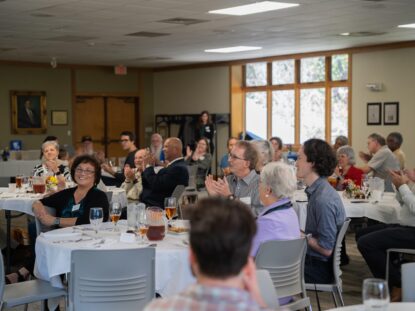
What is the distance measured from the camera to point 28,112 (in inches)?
731

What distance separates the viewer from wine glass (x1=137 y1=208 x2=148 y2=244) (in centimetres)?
447

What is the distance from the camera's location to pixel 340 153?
834 centimetres

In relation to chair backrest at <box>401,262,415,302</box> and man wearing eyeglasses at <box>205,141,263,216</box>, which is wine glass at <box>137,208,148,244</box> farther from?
chair backrest at <box>401,262,415,302</box>

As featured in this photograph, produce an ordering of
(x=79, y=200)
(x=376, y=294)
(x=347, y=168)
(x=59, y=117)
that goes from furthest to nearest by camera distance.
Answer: (x=59, y=117)
(x=347, y=168)
(x=79, y=200)
(x=376, y=294)

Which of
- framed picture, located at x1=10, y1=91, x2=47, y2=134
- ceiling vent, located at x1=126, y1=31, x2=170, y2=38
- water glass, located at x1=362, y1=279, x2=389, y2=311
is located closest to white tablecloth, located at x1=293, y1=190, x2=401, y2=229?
water glass, located at x1=362, y1=279, x2=389, y2=311

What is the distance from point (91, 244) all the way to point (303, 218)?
9.43 feet

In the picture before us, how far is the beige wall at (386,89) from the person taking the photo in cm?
1392

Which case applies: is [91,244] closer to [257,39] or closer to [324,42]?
[257,39]

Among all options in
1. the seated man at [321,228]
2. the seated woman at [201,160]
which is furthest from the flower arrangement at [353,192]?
the seated woman at [201,160]

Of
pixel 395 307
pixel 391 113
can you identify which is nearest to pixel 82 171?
pixel 395 307

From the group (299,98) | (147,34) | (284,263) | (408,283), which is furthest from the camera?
(299,98)

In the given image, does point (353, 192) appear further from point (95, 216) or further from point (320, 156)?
point (95, 216)

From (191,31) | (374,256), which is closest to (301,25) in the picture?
(191,31)

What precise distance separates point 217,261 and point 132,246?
2.41 metres
